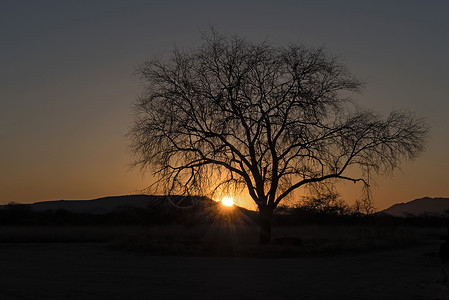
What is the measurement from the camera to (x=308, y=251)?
89.1ft

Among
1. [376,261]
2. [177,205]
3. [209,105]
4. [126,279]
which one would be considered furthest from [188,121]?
[126,279]

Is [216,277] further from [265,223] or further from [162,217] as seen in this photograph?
[162,217]

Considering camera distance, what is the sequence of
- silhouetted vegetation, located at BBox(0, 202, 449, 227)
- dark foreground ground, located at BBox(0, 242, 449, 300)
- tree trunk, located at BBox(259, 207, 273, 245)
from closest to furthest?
dark foreground ground, located at BBox(0, 242, 449, 300), tree trunk, located at BBox(259, 207, 273, 245), silhouetted vegetation, located at BBox(0, 202, 449, 227)

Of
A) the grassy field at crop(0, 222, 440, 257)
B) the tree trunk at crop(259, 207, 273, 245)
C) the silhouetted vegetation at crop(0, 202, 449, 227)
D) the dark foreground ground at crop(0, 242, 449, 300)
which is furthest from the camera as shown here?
the silhouetted vegetation at crop(0, 202, 449, 227)

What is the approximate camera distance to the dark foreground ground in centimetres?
1327

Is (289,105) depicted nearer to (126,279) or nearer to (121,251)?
(121,251)

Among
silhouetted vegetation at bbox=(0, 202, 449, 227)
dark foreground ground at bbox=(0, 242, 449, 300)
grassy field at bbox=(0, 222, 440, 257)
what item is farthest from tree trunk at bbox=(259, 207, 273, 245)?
silhouetted vegetation at bbox=(0, 202, 449, 227)

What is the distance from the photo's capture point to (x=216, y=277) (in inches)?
664

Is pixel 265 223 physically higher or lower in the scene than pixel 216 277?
higher

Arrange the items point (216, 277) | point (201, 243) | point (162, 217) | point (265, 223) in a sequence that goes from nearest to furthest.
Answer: point (216, 277)
point (201, 243)
point (265, 223)
point (162, 217)


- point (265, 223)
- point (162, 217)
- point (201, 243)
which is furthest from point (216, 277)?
point (162, 217)

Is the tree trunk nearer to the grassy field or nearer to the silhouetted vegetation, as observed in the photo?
the grassy field

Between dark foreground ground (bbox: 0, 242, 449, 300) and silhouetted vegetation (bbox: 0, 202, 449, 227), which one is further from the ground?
silhouetted vegetation (bbox: 0, 202, 449, 227)

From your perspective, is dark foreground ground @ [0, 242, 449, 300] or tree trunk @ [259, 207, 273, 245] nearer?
dark foreground ground @ [0, 242, 449, 300]
